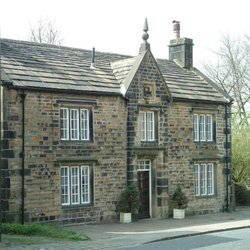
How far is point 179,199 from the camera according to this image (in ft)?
86.3

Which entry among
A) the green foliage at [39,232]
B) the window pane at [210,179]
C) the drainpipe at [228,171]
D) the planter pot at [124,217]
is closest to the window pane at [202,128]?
the window pane at [210,179]

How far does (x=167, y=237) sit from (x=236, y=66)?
33116 millimetres

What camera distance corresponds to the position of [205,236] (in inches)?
782

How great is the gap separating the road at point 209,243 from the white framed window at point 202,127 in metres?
8.22

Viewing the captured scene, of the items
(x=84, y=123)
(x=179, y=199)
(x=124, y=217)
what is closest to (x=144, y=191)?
(x=179, y=199)

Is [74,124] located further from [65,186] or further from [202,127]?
[202,127]

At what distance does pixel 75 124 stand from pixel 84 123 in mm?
455

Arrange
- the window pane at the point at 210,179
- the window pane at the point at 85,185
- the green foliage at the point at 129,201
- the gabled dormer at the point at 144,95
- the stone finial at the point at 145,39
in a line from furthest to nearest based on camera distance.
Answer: the window pane at the point at 210,179 < the stone finial at the point at 145,39 < the gabled dormer at the point at 144,95 < the green foliage at the point at 129,201 < the window pane at the point at 85,185

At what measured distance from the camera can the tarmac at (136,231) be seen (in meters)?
16.6

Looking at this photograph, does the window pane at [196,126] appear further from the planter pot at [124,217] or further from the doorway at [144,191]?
the planter pot at [124,217]

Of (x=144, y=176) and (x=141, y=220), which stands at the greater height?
(x=144, y=176)

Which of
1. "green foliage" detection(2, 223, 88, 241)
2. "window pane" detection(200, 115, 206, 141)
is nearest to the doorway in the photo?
"window pane" detection(200, 115, 206, 141)

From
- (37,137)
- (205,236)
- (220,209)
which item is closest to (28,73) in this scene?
(37,137)

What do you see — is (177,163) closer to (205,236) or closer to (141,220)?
(141,220)
